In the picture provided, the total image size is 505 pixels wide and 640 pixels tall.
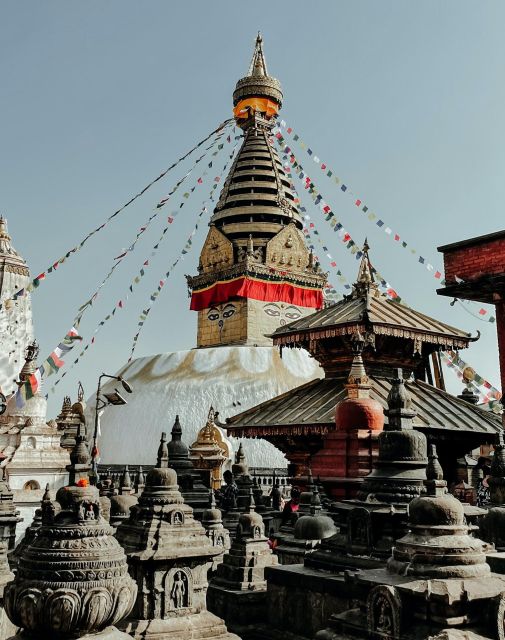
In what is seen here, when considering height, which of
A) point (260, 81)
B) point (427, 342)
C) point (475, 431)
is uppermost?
point (260, 81)

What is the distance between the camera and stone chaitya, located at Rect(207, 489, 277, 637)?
657cm

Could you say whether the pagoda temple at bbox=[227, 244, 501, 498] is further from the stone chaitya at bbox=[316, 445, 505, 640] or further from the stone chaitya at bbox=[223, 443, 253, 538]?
the stone chaitya at bbox=[316, 445, 505, 640]

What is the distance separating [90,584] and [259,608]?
407 cm

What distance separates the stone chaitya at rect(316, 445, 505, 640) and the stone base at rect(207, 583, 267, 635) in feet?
8.31

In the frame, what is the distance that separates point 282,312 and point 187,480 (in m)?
20.4

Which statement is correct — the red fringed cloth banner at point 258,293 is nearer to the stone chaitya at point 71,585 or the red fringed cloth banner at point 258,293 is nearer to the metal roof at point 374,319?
the metal roof at point 374,319

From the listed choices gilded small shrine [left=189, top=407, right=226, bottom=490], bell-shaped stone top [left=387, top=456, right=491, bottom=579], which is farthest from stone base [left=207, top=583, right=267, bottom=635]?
gilded small shrine [left=189, top=407, right=226, bottom=490]

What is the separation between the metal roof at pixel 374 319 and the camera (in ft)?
42.4

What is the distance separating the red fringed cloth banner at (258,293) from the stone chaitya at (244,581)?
82.9 ft

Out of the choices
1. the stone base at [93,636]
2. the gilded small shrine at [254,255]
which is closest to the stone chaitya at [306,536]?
the stone base at [93,636]

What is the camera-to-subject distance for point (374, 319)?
12.7m

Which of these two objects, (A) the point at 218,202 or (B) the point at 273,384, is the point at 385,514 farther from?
(A) the point at 218,202

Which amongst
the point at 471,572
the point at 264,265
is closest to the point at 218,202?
the point at 264,265

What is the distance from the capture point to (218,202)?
36156mm
